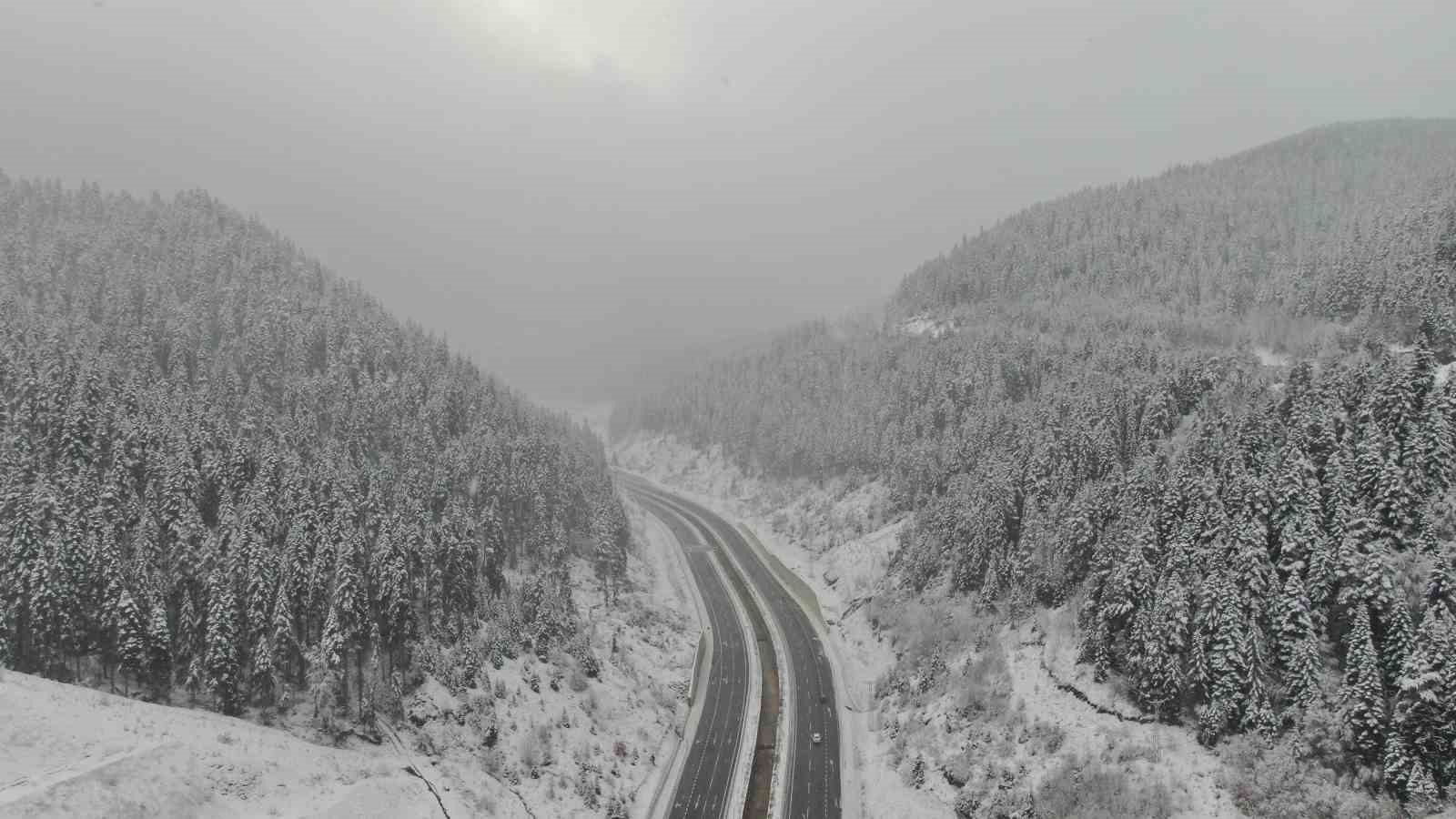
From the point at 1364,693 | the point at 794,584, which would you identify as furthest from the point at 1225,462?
the point at 794,584

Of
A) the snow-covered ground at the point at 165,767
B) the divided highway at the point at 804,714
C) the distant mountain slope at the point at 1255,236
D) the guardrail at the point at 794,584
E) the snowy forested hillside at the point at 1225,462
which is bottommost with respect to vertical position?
the divided highway at the point at 804,714

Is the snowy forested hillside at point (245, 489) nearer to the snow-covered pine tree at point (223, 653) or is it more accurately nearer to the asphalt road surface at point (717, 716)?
the snow-covered pine tree at point (223, 653)

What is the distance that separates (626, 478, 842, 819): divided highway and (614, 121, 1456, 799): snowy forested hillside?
448 inches

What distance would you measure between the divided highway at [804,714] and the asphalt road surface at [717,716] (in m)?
2.80

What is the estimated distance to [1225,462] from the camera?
59219 millimetres

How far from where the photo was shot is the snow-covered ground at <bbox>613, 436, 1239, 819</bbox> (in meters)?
49.6

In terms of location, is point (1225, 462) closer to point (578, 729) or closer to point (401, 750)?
point (578, 729)

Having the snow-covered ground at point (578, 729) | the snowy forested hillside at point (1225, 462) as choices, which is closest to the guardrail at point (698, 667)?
the snow-covered ground at point (578, 729)

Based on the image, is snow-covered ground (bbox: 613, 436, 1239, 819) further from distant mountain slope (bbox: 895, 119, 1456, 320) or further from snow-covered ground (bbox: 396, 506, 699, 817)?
distant mountain slope (bbox: 895, 119, 1456, 320)

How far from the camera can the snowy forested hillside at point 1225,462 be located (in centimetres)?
4384

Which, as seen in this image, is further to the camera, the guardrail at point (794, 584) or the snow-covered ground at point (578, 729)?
the guardrail at point (794, 584)

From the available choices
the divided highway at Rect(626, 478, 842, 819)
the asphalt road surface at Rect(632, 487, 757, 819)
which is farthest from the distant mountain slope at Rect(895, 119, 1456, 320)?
the asphalt road surface at Rect(632, 487, 757, 819)

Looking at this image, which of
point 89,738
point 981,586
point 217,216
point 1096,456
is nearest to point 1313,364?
point 1096,456

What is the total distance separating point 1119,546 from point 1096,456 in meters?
19.6
